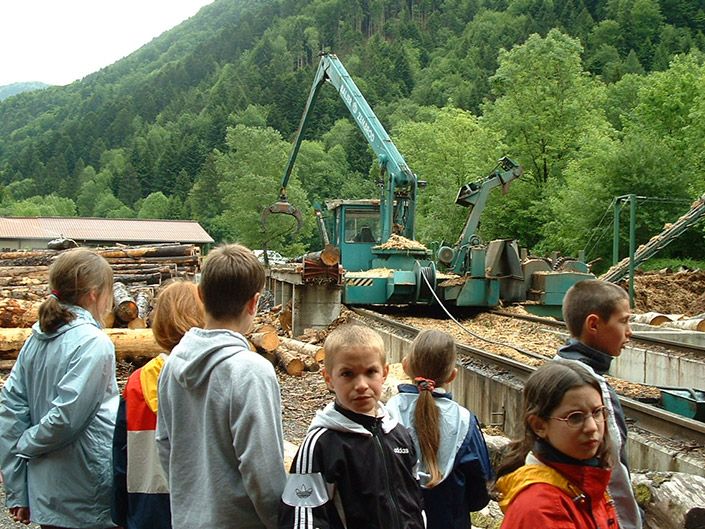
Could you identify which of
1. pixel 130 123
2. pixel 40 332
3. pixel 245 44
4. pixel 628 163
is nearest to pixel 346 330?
pixel 40 332

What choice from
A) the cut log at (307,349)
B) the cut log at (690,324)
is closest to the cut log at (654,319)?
the cut log at (690,324)

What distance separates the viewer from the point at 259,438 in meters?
2.22

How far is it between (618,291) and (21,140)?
167086 millimetres

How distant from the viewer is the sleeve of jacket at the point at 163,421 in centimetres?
251

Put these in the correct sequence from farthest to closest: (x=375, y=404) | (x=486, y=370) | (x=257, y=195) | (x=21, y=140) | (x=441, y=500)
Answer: (x=21, y=140) → (x=257, y=195) → (x=486, y=370) → (x=441, y=500) → (x=375, y=404)

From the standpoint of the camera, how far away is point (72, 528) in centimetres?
296

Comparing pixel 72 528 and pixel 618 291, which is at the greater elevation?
pixel 618 291

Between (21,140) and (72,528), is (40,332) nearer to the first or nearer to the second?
(72,528)

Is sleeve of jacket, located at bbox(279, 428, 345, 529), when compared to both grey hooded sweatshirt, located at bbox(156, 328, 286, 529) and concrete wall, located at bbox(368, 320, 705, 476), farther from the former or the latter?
concrete wall, located at bbox(368, 320, 705, 476)

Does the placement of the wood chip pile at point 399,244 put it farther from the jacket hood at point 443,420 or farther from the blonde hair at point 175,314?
the blonde hair at point 175,314

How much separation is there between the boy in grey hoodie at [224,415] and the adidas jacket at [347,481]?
98 millimetres

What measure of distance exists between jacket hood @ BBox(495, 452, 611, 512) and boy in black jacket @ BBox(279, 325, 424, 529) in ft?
1.22

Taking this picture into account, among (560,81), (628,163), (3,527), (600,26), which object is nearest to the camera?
(3,527)

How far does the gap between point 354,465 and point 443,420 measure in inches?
31.7
